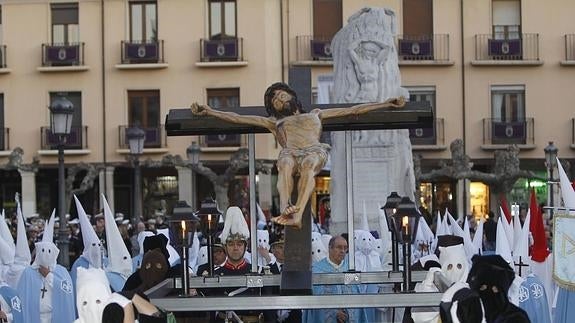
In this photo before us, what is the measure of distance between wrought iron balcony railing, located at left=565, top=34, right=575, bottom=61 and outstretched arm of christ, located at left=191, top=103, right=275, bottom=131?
2983 cm

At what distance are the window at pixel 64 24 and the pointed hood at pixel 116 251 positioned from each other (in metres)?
26.1

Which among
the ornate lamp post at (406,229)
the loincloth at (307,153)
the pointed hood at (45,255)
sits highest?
the loincloth at (307,153)

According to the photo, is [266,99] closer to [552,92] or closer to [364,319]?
[364,319]

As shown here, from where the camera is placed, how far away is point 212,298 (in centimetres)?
738

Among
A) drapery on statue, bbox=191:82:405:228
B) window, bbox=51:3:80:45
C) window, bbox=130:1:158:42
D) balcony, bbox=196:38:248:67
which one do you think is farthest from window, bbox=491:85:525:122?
drapery on statue, bbox=191:82:405:228

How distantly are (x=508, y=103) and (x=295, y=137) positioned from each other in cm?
2964

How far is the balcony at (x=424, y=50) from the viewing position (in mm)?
36125

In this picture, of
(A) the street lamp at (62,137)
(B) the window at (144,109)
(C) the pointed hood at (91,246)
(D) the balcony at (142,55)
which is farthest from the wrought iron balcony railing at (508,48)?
(C) the pointed hood at (91,246)

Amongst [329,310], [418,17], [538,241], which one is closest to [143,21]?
[418,17]

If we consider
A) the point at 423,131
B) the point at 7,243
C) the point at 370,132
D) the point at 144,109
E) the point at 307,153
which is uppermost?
the point at 144,109

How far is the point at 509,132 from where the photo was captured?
119ft

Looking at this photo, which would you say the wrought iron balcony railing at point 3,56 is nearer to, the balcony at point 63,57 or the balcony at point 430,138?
the balcony at point 63,57

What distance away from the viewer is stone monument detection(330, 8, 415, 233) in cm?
2062

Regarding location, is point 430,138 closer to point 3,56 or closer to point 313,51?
point 313,51
